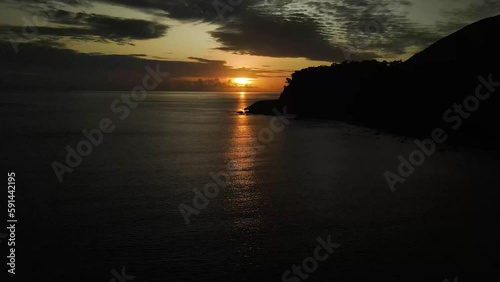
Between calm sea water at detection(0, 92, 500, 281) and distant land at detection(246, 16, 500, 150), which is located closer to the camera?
calm sea water at detection(0, 92, 500, 281)

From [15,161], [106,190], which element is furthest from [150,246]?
[15,161]

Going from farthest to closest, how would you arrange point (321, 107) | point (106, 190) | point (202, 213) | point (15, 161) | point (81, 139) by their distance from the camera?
1. point (321, 107)
2. point (81, 139)
3. point (15, 161)
4. point (106, 190)
5. point (202, 213)

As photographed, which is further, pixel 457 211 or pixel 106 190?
pixel 106 190

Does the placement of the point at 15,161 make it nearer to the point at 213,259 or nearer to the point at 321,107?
the point at 213,259

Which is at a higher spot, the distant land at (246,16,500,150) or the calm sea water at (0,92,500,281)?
the distant land at (246,16,500,150)

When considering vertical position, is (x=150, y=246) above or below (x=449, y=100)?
below
